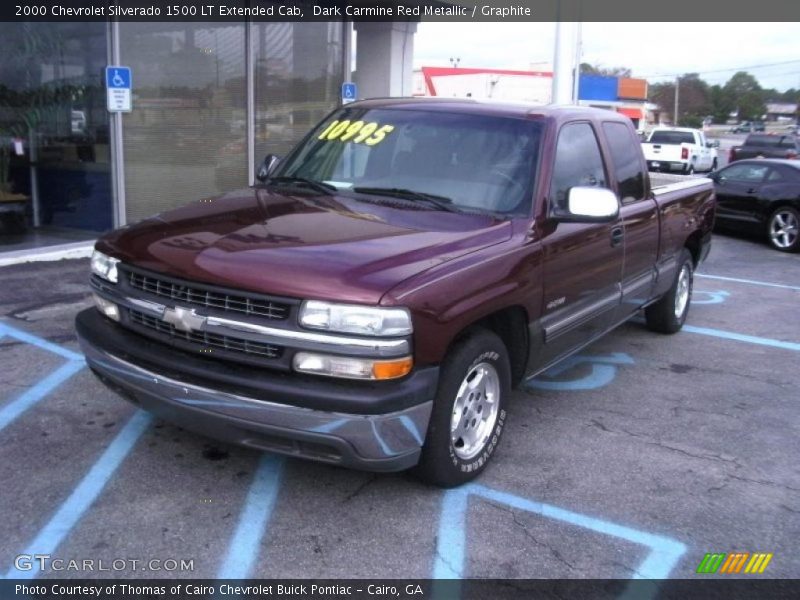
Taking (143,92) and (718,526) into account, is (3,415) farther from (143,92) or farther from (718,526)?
(143,92)

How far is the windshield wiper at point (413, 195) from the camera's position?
4164 mm

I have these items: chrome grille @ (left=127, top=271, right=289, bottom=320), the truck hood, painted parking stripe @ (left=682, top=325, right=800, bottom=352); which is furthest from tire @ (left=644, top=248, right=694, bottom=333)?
chrome grille @ (left=127, top=271, right=289, bottom=320)

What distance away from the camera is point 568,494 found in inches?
151

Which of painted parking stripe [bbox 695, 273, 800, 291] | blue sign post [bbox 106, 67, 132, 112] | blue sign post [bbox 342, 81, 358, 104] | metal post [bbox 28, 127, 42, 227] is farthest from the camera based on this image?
blue sign post [bbox 342, 81, 358, 104]

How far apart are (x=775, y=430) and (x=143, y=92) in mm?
7632

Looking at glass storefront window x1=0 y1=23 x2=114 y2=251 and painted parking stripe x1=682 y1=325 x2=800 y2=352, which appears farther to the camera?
glass storefront window x1=0 y1=23 x2=114 y2=251

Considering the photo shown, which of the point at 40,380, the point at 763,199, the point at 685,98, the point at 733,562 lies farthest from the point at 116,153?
the point at 685,98

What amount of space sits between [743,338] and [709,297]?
186 cm

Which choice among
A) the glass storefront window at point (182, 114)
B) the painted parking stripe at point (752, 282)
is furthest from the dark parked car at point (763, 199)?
the glass storefront window at point (182, 114)

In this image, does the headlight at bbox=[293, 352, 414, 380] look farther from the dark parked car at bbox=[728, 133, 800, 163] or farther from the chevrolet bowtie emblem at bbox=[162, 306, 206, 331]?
the dark parked car at bbox=[728, 133, 800, 163]

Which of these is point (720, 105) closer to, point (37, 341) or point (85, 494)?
point (37, 341)

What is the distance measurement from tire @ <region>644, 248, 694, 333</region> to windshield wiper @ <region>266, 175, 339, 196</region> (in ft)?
11.1

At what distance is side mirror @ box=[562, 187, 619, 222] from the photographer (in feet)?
13.6

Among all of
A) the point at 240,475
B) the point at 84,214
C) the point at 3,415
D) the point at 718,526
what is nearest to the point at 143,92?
the point at 84,214
